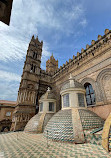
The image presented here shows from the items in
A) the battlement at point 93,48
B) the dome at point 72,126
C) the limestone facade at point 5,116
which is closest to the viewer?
the dome at point 72,126

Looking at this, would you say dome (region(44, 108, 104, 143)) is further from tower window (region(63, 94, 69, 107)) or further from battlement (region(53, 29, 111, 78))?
battlement (region(53, 29, 111, 78))

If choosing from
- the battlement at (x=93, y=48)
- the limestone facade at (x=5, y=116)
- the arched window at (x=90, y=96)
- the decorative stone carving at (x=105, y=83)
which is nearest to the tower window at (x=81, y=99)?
the decorative stone carving at (x=105, y=83)

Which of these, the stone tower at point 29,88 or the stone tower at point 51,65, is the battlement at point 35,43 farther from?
the stone tower at point 51,65

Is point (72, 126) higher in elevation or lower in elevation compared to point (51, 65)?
lower

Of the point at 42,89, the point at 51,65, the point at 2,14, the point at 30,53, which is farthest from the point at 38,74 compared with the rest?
the point at 51,65

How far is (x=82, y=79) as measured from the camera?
13688mm

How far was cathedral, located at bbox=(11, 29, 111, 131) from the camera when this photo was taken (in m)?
10.5

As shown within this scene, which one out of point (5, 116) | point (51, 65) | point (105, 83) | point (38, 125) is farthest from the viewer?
point (51, 65)

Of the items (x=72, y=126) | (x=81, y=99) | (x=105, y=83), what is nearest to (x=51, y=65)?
(x=105, y=83)

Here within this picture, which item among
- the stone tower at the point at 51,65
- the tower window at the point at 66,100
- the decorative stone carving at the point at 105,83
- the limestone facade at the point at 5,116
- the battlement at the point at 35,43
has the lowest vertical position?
the limestone facade at the point at 5,116

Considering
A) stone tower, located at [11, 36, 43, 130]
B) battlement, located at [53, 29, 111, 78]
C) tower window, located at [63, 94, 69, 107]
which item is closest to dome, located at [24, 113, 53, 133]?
tower window, located at [63, 94, 69, 107]

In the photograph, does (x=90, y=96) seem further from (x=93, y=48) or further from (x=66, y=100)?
(x=93, y=48)

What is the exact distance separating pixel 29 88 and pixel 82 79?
1109 centimetres

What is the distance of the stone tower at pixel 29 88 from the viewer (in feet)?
48.5
